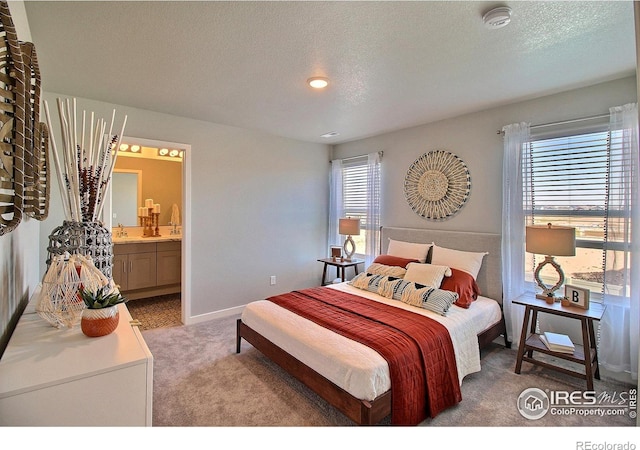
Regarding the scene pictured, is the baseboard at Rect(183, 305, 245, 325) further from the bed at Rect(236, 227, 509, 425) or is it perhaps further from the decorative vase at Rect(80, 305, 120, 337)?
the decorative vase at Rect(80, 305, 120, 337)

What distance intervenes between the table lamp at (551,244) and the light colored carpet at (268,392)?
2.39 ft

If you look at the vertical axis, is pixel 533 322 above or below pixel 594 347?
above

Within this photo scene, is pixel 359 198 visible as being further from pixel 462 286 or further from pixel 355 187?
pixel 462 286

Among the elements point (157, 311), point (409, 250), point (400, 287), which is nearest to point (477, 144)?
point (409, 250)

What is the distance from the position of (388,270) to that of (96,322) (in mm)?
2701

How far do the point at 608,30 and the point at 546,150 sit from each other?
47.5 inches

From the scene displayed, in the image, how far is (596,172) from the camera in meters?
2.62

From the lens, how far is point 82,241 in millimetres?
1624

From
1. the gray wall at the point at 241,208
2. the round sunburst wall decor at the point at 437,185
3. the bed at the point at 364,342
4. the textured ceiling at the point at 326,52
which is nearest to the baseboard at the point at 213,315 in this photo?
the gray wall at the point at 241,208

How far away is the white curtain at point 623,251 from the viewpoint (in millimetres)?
2369

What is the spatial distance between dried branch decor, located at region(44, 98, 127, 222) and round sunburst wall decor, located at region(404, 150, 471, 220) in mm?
3169
